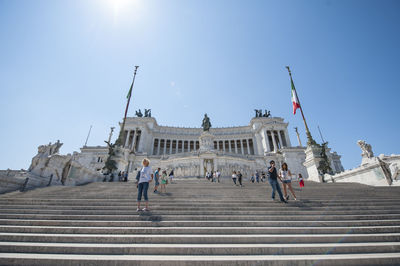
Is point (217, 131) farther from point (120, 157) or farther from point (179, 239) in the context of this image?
point (179, 239)

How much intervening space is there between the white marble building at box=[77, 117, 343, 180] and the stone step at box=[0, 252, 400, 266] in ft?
64.1

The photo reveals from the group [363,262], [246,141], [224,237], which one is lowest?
[363,262]

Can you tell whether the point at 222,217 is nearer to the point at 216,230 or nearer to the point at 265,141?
the point at 216,230

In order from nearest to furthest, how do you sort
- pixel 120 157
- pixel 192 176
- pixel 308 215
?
1. pixel 308 215
2. pixel 120 157
3. pixel 192 176

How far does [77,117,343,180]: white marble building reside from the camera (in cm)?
2361

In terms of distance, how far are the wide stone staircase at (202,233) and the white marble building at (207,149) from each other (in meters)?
17.5

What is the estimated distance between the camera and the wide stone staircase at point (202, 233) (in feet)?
9.41

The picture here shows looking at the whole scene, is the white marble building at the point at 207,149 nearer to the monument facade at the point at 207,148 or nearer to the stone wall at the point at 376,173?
the monument facade at the point at 207,148

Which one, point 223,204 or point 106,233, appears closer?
point 106,233

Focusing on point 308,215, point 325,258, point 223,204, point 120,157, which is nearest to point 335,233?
point 308,215

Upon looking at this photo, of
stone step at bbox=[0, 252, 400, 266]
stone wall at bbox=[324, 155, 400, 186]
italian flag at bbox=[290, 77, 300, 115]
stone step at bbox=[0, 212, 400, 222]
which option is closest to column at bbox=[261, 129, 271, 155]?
→ italian flag at bbox=[290, 77, 300, 115]

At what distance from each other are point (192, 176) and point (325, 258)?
1979 cm

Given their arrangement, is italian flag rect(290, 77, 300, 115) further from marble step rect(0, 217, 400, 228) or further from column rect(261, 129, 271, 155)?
column rect(261, 129, 271, 155)

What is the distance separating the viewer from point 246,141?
50.6 meters
